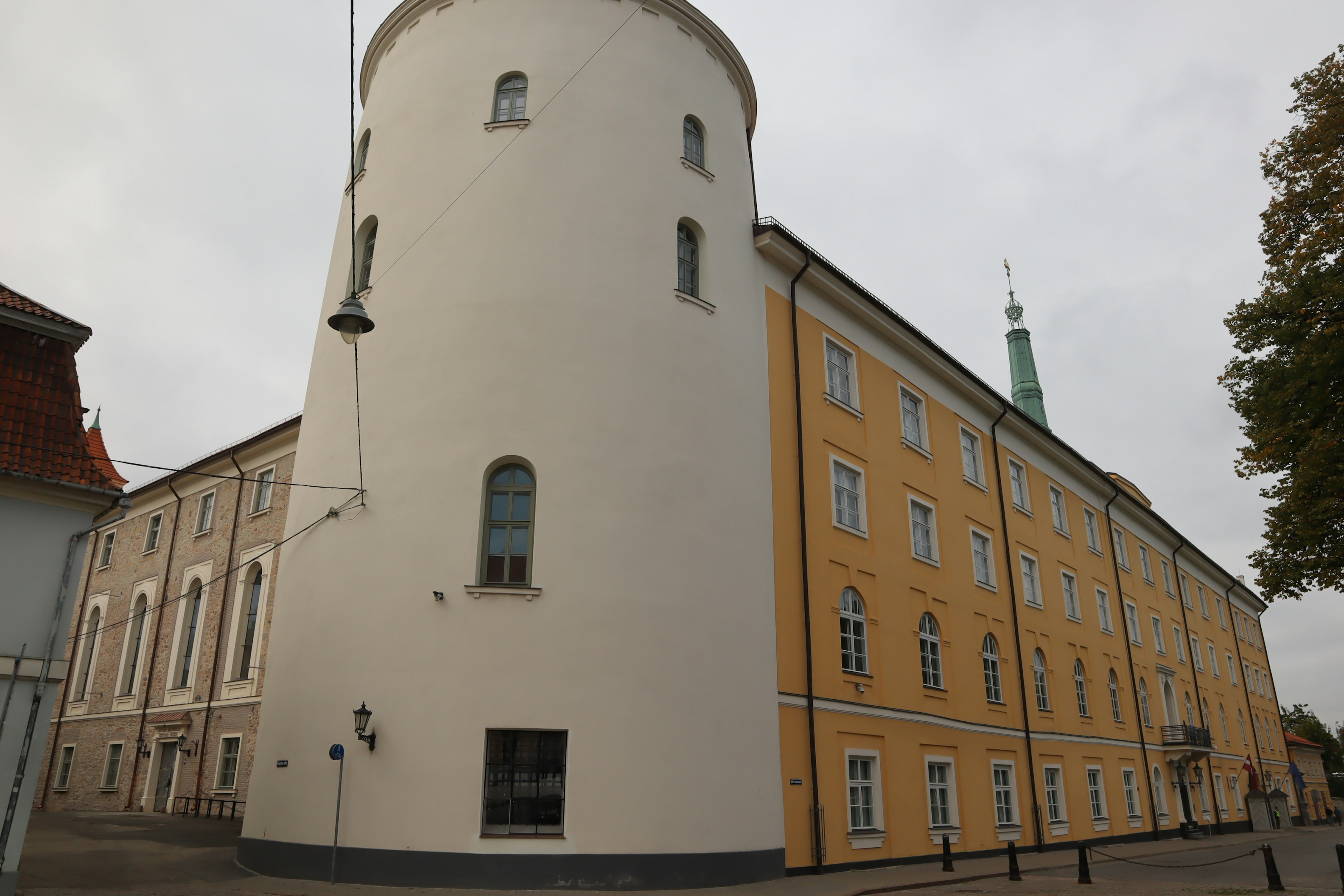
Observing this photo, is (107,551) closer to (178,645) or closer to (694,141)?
(178,645)

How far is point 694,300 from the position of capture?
56.2ft

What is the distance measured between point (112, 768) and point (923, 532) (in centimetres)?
2810

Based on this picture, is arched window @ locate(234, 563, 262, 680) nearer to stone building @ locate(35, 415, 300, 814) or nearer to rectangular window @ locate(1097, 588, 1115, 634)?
stone building @ locate(35, 415, 300, 814)

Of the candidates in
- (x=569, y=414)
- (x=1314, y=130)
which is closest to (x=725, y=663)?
(x=569, y=414)

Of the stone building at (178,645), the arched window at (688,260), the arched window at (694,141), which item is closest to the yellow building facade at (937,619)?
the arched window at (694,141)

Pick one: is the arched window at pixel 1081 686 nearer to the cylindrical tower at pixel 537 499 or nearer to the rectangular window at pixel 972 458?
the rectangular window at pixel 972 458

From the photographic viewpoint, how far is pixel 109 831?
69.8 ft

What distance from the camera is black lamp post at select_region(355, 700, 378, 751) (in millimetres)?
13586

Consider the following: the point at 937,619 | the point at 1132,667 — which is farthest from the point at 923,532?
the point at 1132,667

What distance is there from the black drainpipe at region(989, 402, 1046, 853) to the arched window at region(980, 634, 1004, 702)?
1.01m

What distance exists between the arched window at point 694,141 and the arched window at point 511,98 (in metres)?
3.13

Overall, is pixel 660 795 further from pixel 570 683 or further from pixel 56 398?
pixel 56 398

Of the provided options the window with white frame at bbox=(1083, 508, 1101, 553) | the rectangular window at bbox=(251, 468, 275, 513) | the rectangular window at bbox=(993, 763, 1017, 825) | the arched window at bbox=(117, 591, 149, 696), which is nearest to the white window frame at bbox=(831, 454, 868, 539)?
the rectangular window at bbox=(993, 763, 1017, 825)

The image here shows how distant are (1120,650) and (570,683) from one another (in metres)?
26.6
